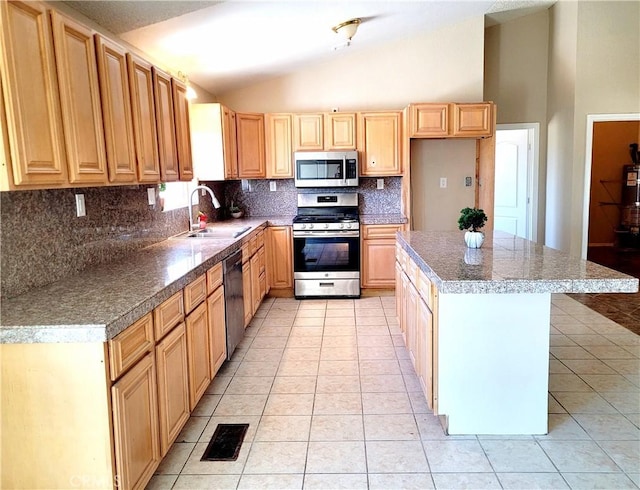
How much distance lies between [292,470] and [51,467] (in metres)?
1.02

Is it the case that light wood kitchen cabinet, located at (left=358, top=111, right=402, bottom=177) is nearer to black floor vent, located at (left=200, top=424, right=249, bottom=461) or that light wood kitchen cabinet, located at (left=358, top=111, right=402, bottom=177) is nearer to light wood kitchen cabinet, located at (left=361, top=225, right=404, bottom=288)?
light wood kitchen cabinet, located at (left=361, top=225, right=404, bottom=288)

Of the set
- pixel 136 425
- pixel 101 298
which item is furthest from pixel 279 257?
pixel 136 425

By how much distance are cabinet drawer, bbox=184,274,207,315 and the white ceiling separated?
160 centimetres

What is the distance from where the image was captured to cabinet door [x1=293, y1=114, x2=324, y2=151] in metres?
5.17

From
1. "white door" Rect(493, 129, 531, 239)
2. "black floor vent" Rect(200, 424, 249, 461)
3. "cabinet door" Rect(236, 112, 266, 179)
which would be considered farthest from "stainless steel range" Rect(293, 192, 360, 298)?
"black floor vent" Rect(200, 424, 249, 461)

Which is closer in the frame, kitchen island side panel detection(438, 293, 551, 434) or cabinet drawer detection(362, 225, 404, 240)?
kitchen island side panel detection(438, 293, 551, 434)

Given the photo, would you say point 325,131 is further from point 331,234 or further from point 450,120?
point 450,120

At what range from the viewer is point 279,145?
525cm

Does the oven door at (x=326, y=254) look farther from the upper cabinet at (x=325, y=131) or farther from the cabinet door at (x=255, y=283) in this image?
the upper cabinet at (x=325, y=131)

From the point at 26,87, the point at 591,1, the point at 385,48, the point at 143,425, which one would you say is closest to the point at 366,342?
the point at 143,425

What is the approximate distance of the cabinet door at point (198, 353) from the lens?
251 cm

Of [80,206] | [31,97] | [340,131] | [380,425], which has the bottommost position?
[380,425]

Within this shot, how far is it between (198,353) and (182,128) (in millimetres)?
1656

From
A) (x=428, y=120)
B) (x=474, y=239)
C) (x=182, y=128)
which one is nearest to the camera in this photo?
(x=474, y=239)
